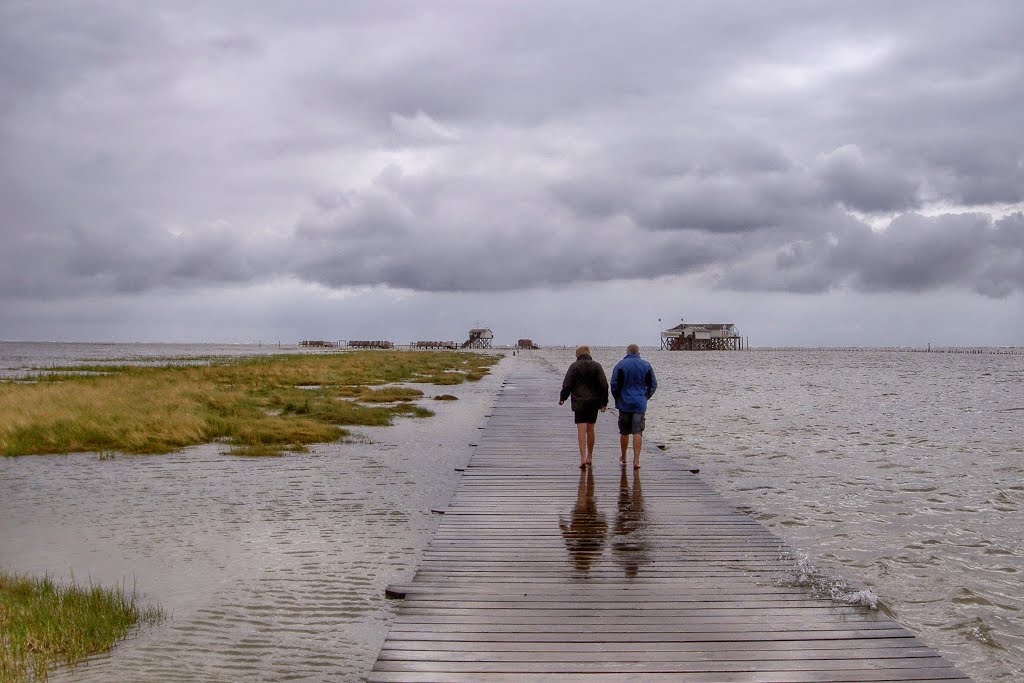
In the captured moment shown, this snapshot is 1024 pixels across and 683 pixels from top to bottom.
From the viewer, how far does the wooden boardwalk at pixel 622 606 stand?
5449 millimetres

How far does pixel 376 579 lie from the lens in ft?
29.8

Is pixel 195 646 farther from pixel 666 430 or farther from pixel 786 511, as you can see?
pixel 666 430

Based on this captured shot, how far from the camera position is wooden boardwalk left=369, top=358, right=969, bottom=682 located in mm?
5449

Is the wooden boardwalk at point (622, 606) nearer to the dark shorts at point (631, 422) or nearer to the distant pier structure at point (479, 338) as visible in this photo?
the dark shorts at point (631, 422)

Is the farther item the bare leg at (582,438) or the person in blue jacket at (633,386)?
the bare leg at (582,438)

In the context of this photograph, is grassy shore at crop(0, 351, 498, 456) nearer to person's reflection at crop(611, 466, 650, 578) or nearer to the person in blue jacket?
the person in blue jacket

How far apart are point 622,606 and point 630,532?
272 centimetres

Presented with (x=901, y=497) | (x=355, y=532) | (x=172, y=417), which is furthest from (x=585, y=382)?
(x=172, y=417)

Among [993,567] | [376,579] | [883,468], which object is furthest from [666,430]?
[376,579]

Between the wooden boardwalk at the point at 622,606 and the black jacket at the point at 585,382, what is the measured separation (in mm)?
1851

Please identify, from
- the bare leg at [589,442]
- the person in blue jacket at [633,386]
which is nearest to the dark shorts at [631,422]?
the person in blue jacket at [633,386]

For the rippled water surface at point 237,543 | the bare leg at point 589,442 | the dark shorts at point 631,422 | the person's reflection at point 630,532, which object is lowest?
the rippled water surface at point 237,543

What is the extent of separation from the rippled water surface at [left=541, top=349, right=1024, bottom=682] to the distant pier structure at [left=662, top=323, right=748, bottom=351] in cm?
14664

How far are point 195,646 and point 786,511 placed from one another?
9.92 meters
